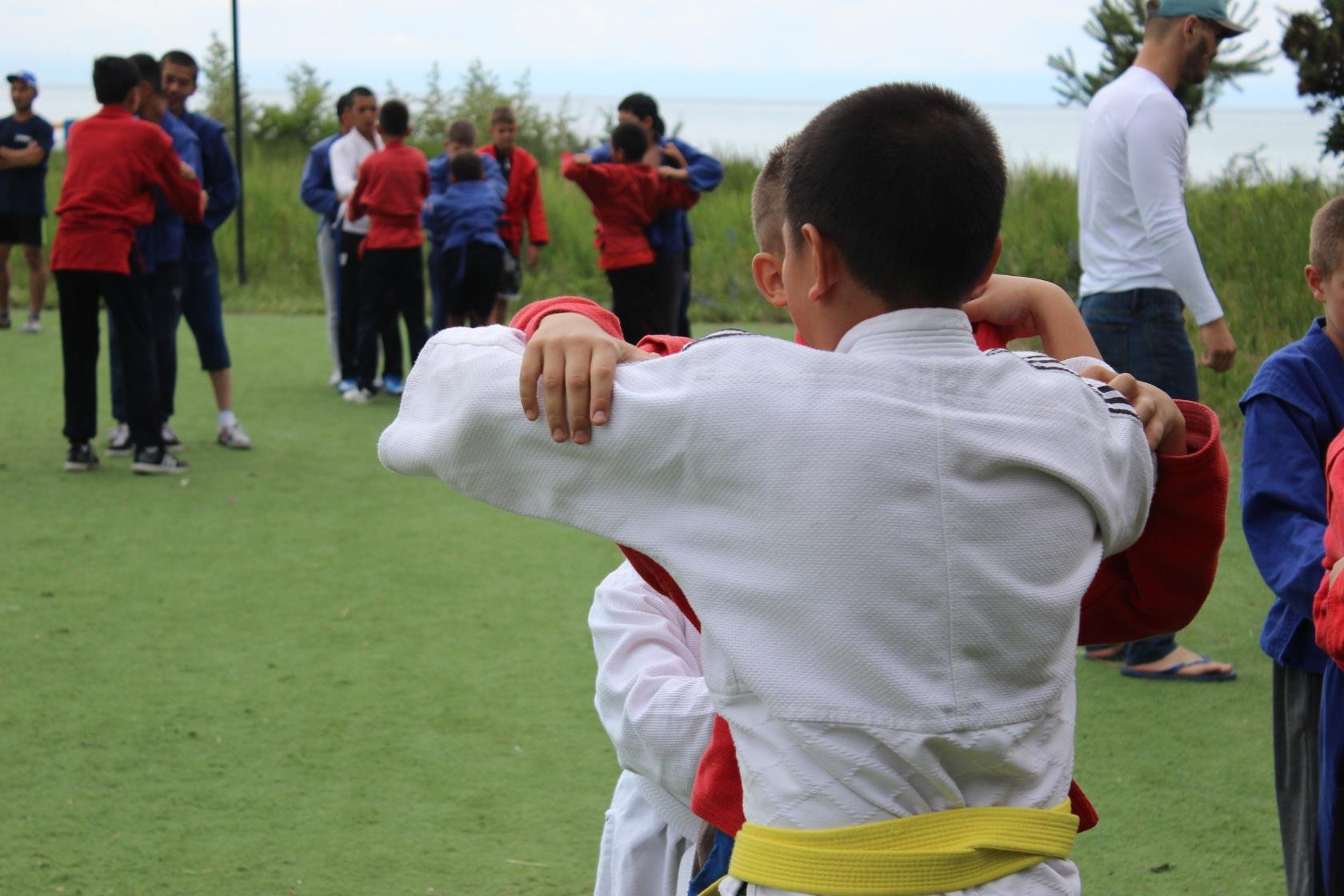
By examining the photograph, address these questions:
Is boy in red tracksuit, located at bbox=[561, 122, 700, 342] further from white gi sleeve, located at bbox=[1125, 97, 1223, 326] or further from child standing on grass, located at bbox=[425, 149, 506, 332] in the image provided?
white gi sleeve, located at bbox=[1125, 97, 1223, 326]

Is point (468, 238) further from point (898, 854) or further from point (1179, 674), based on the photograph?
point (898, 854)

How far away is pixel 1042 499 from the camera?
119 cm

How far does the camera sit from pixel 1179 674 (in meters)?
4.07

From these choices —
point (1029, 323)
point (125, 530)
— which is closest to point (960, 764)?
point (1029, 323)

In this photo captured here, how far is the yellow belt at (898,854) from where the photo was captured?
45.6 inches

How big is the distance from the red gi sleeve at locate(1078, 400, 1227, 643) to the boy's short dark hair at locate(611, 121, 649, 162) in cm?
690

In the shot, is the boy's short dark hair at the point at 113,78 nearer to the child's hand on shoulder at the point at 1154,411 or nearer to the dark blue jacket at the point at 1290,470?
the dark blue jacket at the point at 1290,470

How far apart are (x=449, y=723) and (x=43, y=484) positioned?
3319mm

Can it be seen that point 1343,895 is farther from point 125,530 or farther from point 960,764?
point 125,530

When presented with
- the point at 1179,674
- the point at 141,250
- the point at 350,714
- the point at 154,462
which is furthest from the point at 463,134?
the point at 1179,674

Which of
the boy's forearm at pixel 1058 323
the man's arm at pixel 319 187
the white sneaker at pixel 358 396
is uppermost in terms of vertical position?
the boy's forearm at pixel 1058 323

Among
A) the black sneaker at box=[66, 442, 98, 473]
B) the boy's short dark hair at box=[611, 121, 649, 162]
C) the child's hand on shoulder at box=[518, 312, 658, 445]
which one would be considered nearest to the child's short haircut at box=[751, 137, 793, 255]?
the child's hand on shoulder at box=[518, 312, 658, 445]

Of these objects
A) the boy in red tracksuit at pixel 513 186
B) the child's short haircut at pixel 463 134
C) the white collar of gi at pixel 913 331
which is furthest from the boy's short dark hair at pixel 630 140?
the white collar of gi at pixel 913 331

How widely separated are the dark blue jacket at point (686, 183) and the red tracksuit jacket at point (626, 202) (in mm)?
66
